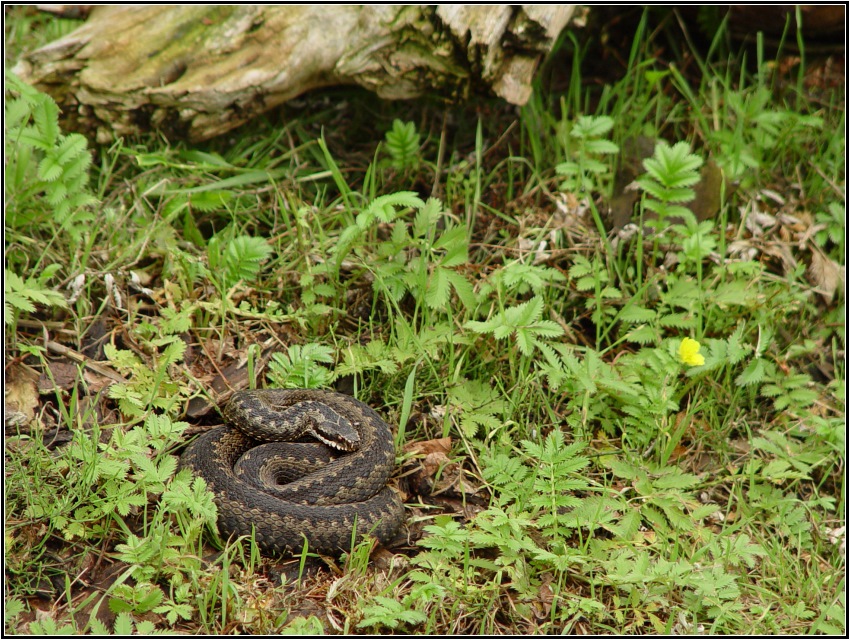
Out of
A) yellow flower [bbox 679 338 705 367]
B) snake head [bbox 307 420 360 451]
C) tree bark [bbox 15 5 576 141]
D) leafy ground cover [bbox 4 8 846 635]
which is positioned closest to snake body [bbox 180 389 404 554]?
snake head [bbox 307 420 360 451]

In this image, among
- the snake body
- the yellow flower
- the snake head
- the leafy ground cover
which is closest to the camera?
the leafy ground cover

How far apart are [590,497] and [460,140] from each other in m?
3.17

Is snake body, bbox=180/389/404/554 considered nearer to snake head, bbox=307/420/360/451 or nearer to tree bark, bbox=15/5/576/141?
snake head, bbox=307/420/360/451

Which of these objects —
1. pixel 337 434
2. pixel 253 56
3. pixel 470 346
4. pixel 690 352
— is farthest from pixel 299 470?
pixel 253 56

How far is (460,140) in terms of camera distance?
645cm

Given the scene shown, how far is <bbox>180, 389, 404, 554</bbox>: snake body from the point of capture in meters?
4.10

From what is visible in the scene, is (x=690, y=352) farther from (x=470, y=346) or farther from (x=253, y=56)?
(x=253, y=56)

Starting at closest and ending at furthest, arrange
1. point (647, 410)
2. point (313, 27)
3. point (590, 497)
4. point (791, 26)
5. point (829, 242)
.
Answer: point (590, 497) → point (647, 410) → point (313, 27) → point (829, 242) → point (791, 26)

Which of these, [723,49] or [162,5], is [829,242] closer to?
[723,49]

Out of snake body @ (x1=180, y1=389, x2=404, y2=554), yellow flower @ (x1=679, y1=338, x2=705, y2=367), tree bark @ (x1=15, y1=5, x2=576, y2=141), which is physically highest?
tree bark @ (x1=15, y1=5, x2=576, y2=141)

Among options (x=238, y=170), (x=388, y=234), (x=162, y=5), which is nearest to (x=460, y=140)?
(x=388, y=234)

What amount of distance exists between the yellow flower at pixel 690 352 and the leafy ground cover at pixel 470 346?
0.10 feet

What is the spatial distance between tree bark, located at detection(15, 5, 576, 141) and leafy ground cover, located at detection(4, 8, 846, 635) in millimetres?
336

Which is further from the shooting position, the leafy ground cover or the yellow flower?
the yellow flower
